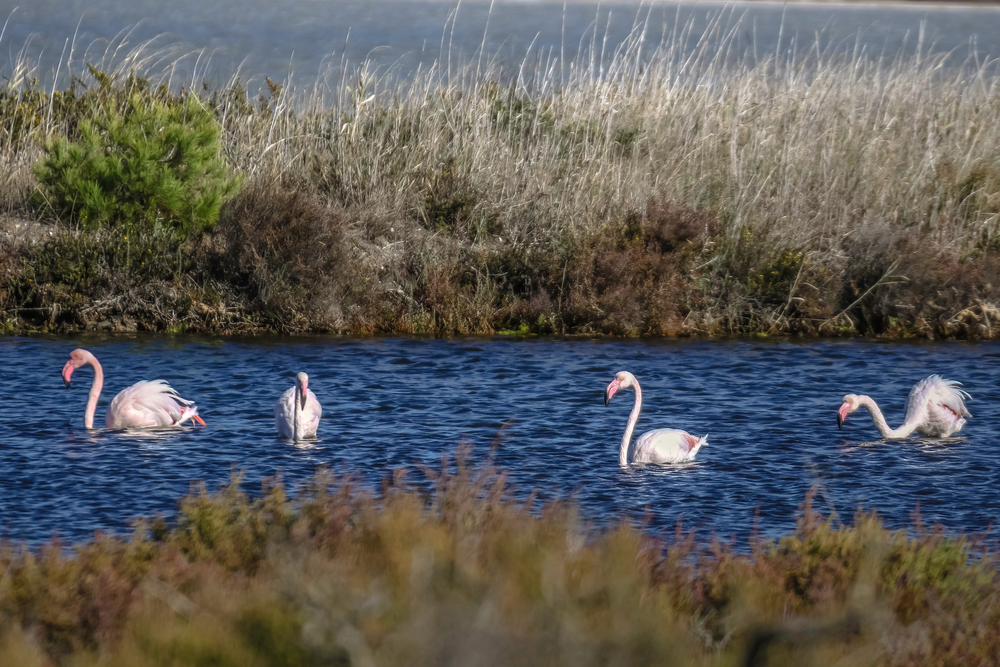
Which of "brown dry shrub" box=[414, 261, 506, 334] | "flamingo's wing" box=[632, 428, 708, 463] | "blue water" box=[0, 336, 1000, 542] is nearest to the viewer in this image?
"blue water" box=[0, 336, 1000, 542]

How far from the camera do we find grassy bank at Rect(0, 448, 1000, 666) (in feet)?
11.6

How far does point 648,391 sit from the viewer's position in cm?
1166

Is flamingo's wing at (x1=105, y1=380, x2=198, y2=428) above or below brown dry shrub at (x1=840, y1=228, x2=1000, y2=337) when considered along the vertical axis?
below

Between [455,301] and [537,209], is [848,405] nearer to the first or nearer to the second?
[455,301]

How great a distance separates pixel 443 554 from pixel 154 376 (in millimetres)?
7937

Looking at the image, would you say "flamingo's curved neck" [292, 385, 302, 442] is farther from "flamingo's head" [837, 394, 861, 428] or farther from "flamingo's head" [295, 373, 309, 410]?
"flamingo's head" [837, 394, 861, 428]

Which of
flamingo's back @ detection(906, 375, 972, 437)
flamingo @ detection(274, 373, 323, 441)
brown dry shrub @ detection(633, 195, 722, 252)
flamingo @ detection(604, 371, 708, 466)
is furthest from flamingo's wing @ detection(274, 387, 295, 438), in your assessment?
brown dry shrub @ detection(633, 195, 722, 252)

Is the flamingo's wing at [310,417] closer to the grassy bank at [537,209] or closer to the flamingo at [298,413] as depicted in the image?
the flamingo at [298,413]

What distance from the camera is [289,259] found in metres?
13.8

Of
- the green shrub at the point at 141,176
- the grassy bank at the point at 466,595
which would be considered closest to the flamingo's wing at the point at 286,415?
the grassy bank at the point at 466,595

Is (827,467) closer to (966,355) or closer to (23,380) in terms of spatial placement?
(966,355)

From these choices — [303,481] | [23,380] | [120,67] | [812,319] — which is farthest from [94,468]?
[120,67]

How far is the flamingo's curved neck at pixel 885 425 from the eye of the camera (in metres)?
9.89

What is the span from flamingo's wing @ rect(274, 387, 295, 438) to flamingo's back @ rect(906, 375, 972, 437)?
4.98 meters
